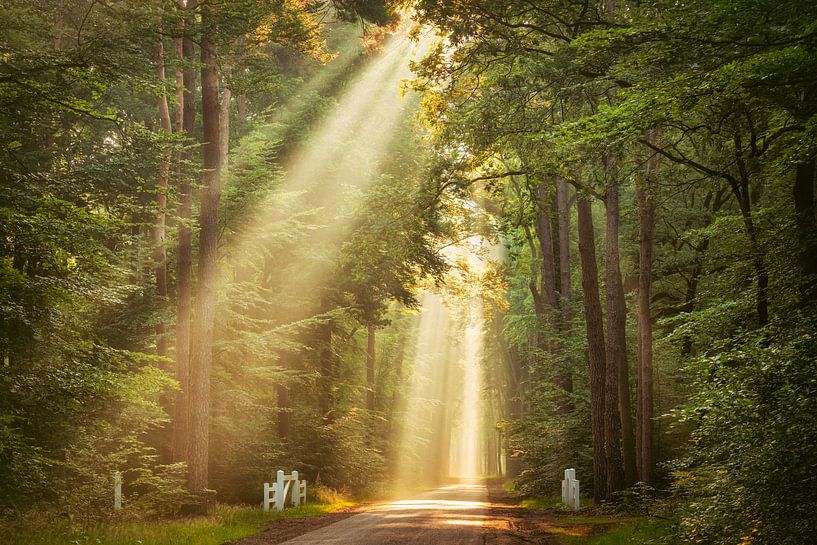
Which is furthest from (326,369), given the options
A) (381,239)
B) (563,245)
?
(381,239)

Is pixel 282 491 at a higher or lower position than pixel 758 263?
lower

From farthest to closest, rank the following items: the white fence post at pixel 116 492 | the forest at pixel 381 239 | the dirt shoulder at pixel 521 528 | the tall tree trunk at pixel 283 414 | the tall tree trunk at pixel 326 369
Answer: the tall tree trunk at pixel 326 369 → the tall tree trunk at pixel 283 414 → the white fence post at pixel 116 492 → the dirt shoulder at pixel 521 528 → the forest at pixel 381 239

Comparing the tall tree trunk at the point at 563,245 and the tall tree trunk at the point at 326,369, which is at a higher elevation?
the tall tree trunk at the point at 563,245

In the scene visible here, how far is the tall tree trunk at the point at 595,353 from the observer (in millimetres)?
17812

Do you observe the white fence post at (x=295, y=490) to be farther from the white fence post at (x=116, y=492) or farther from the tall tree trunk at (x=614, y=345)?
the tall tree trunk at (x=614, y=345)

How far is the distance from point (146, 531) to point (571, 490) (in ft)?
35.2

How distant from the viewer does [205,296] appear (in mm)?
17047

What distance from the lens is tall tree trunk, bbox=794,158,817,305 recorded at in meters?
9.84

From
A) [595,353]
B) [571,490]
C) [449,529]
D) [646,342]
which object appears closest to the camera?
[449,529]

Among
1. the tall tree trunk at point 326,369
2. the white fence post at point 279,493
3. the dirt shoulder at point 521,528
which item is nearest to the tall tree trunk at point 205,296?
the white fence post at point 279,493

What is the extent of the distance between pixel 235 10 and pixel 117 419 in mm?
10257

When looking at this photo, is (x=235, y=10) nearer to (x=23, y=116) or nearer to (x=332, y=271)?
(x=23, y=116)

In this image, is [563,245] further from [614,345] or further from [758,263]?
[758,263]

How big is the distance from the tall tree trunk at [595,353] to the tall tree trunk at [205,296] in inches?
366
